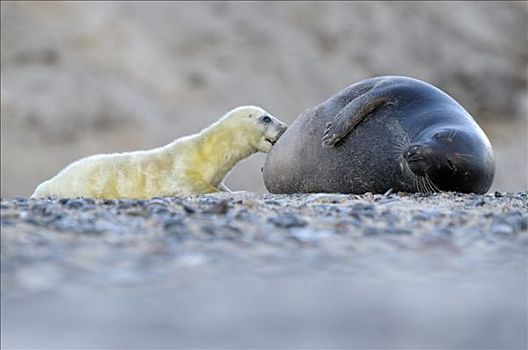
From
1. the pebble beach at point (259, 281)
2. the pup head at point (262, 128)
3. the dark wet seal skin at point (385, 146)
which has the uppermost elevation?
the pup head at point (262, 128)

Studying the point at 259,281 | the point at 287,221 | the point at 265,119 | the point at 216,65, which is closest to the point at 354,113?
the point at 265,119

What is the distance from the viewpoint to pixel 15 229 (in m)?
3.75

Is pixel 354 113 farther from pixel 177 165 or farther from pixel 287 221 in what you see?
pixel 287 221

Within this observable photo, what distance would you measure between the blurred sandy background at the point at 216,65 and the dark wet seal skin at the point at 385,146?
468 inches

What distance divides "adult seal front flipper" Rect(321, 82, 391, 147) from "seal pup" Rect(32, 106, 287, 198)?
Answer: 1005 mm

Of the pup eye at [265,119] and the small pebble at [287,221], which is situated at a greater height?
the pup eye at [265,119]

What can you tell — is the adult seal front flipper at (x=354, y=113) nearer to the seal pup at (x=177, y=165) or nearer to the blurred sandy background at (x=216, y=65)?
the seal pup at (x=177, y=165)

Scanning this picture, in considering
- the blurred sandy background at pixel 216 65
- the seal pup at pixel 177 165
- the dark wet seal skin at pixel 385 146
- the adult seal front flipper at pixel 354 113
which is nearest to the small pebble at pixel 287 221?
the dark wet seal skin at pixel 385 146

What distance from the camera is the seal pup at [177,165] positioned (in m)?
7.07

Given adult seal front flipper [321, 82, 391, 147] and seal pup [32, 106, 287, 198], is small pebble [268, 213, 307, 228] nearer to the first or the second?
adult seal front flipper [321, 82, 391, 147]

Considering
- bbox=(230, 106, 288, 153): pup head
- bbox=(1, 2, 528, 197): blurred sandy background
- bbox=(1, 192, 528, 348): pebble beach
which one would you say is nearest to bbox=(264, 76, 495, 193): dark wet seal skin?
bbox=(230, 106, 288, 153): pup head

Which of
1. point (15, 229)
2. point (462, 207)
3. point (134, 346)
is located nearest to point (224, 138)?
point (462, 207)

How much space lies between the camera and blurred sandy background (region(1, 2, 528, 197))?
19.6 meters

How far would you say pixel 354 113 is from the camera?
6.38 meters
